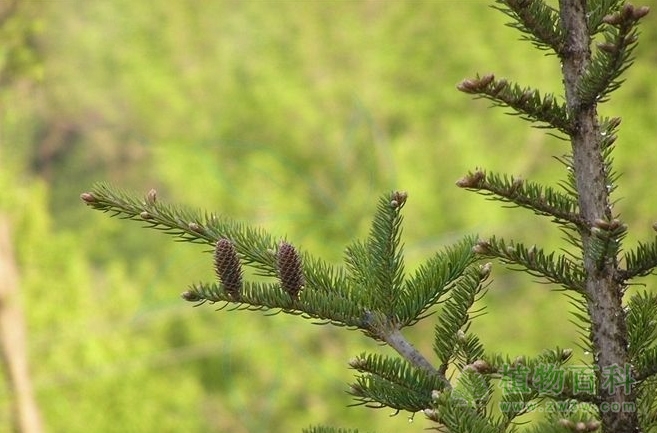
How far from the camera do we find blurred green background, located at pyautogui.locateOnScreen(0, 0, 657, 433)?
50.3 ft

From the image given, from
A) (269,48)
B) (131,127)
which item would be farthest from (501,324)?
(131,127)

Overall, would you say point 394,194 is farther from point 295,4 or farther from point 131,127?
point 131,127

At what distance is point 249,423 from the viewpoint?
16.5 meters

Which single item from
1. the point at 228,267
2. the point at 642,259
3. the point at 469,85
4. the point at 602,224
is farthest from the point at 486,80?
the point at 228,267

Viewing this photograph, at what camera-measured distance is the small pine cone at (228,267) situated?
57.6 inches

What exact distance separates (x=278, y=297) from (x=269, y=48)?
15517 mm

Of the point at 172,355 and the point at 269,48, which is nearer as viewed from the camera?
the point at 172,355

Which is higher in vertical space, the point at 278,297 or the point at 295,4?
the point at 295,4

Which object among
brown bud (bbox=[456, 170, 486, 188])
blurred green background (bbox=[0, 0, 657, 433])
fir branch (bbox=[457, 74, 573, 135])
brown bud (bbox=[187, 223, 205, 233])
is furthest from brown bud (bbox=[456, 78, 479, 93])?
blurred green background (bbox=[0, 0, 657, 433])

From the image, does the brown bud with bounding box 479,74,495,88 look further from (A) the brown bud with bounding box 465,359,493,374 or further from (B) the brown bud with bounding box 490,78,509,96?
(A) the brown bud with bounding box 465,359,493,374

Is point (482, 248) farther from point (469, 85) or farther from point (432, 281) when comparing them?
point (469, 85)

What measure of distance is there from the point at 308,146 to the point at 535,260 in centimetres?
1545

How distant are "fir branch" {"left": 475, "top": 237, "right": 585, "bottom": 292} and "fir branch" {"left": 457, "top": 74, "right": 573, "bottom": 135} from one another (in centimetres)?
19

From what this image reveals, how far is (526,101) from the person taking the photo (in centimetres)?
146
